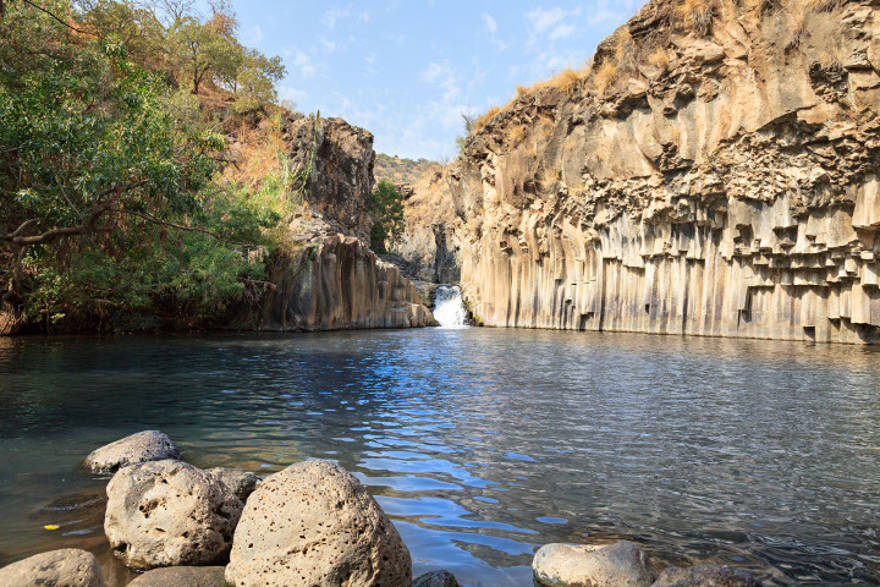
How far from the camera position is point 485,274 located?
43.2 metres

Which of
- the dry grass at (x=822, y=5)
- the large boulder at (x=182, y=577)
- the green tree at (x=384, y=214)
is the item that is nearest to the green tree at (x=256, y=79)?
the green tree at (x=384, y=214)

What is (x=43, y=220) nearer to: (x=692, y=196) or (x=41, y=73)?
(x=41, y=73)

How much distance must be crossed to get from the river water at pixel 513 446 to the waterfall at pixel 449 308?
87.6 ft

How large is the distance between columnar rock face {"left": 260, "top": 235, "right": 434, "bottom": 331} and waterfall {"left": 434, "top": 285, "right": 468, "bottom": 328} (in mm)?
Answer: 4150

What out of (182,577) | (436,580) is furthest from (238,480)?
(436,580)

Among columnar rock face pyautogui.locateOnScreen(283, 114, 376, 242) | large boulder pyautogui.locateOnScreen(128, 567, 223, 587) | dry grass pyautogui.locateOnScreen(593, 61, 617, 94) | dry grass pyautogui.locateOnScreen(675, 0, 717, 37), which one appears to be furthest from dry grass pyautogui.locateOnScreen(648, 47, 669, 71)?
large boulder pyautogui.locateOnScreen(128, 567, 223, 587)

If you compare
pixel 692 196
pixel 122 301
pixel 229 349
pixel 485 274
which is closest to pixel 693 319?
pixel 692 196

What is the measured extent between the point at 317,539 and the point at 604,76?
112 feet

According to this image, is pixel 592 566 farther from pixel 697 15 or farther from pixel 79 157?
pixel 697 15

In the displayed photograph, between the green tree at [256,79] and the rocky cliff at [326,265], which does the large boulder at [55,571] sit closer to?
the rocky cliff at [326,265]

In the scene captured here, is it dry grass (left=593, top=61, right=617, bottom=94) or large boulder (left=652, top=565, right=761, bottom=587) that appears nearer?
large boulder (left=652, top=565, right=761, bottom=587)

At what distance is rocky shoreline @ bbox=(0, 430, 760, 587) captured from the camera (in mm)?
3711

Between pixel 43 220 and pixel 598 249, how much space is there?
29425mm

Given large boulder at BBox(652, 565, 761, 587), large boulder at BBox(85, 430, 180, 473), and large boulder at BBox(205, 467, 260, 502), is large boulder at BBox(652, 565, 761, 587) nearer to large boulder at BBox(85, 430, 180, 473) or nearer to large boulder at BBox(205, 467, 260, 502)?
large boulder at BBox(205, 467, 260, 502)
